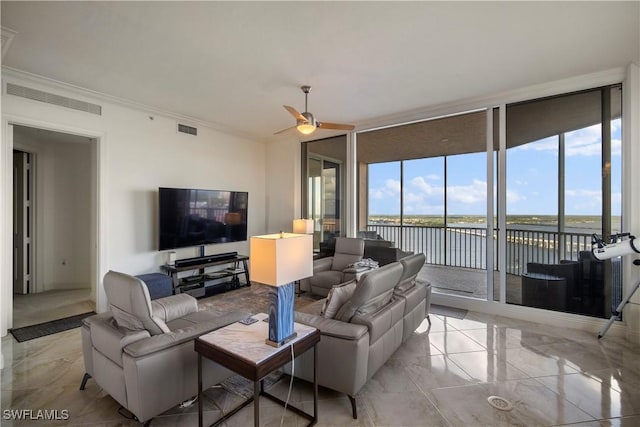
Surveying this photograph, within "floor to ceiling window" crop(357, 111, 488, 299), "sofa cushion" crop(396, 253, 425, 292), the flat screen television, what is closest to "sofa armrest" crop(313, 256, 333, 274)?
"floor to ceiling window" crop(357, 111, 488, 299)

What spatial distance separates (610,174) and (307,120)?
3562 millimetres

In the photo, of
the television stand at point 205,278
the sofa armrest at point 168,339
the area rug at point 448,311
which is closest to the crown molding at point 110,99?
the television stand at point 205,278

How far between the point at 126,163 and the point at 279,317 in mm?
3753

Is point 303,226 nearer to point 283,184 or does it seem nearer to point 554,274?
point 283,184

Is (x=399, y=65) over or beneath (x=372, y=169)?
over

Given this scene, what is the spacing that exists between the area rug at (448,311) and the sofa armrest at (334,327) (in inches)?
94.7

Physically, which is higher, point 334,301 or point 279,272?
point 279,272

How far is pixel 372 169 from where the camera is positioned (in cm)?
619

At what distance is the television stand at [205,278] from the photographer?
14.3 feet

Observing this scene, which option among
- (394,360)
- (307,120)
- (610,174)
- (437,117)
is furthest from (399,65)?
(394,360)

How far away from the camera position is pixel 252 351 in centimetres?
166

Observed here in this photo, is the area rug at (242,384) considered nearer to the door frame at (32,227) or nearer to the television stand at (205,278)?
the television stand at (205,278)

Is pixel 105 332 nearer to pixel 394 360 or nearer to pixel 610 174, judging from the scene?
pixel 394 360

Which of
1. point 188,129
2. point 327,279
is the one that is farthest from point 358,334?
point 188,129
